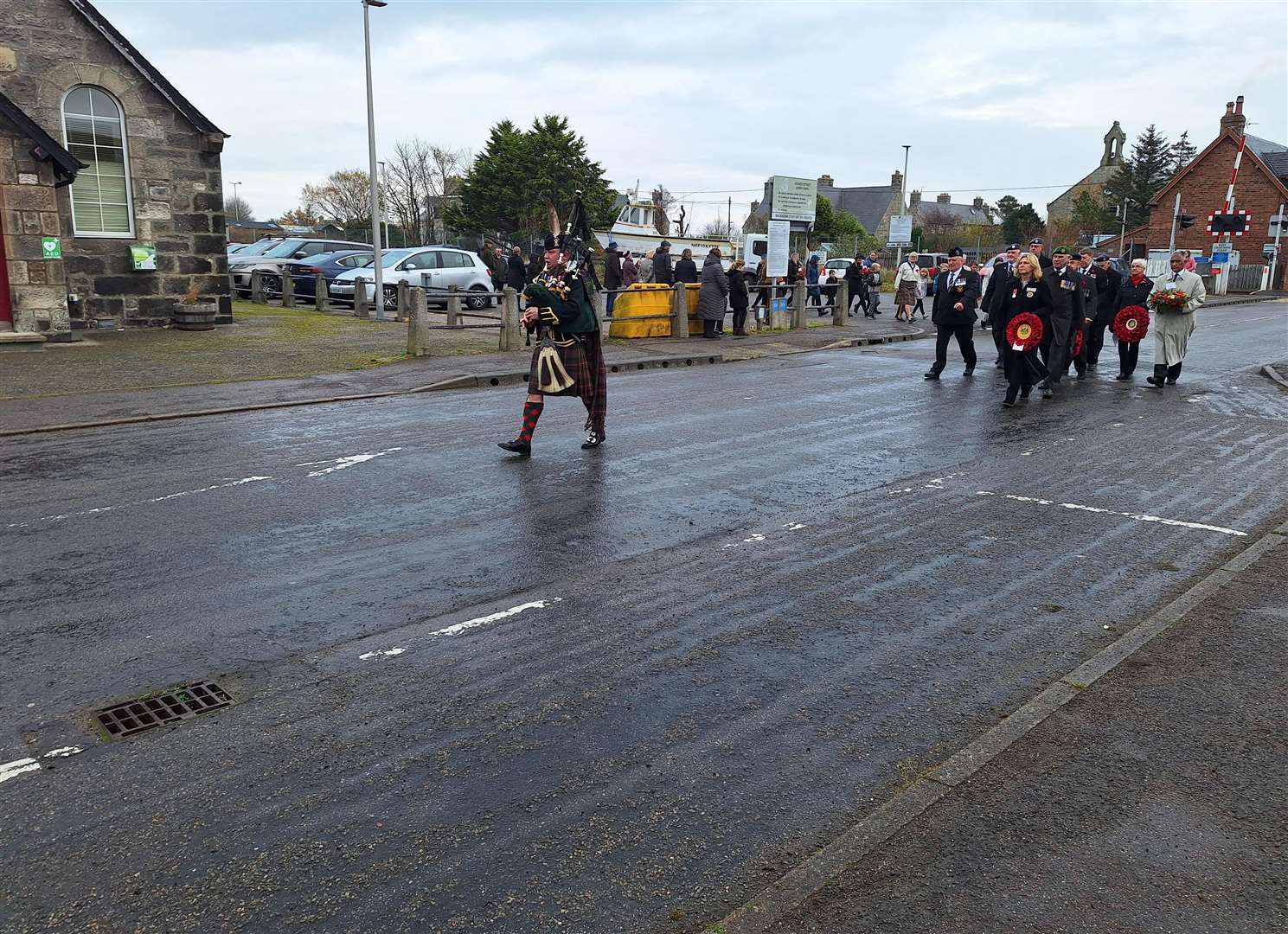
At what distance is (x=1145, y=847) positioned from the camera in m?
3.40

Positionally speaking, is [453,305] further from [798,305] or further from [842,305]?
[842,305]

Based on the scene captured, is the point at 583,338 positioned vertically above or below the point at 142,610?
above

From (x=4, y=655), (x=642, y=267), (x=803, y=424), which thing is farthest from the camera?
(x=642, y=267)

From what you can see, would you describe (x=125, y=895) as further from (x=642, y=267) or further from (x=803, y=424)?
(x=642, y=267)

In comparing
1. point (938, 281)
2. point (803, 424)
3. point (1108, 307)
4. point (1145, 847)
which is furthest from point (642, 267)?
point (1145, 847)

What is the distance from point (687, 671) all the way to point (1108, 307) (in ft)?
47.7

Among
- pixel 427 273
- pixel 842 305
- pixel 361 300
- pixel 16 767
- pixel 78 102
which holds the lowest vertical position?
pixel 16 767

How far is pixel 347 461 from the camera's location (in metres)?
9.00

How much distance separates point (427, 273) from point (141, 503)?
1843 centimetres

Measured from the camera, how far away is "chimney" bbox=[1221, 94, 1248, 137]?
6102 centimetres

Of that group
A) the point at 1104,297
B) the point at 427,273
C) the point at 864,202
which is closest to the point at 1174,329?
the point at 1104,297

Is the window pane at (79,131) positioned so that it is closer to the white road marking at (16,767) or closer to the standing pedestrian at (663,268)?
the standing pedestrian at (663,268)

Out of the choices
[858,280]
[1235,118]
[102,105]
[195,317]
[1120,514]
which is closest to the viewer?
[1120,514]

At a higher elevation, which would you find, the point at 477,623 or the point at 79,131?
the point at 79,131
